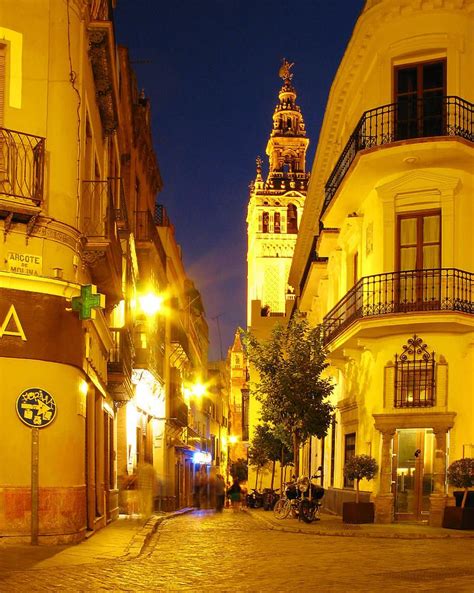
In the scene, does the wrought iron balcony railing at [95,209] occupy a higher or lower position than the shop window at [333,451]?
higher

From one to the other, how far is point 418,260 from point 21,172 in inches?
455

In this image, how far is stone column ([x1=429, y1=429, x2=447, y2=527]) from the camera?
2309 cm

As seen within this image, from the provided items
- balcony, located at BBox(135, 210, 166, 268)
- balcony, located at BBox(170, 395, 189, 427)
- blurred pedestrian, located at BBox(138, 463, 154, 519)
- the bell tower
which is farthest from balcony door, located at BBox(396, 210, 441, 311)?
the bell tower

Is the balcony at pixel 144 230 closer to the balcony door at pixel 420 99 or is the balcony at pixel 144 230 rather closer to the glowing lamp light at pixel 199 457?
the balcony door at pixel 420 99

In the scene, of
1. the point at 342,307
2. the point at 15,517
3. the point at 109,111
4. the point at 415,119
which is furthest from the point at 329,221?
the point at 15,517

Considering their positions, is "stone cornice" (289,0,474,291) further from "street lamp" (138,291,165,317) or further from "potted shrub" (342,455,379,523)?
"potted shrub" (342,455,379,523)

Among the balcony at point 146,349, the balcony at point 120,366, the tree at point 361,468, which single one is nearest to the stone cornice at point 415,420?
the tree at point 361,468

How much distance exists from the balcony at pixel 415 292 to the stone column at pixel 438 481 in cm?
292

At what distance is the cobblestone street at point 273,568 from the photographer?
11.3 metres

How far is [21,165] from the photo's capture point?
15.7 m

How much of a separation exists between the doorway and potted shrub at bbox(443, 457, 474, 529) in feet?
6.68

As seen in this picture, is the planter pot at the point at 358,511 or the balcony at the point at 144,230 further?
the balcony at the point at 144,230

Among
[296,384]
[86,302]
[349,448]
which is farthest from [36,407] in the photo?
[349,448]

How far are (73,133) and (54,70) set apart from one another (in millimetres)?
1037
